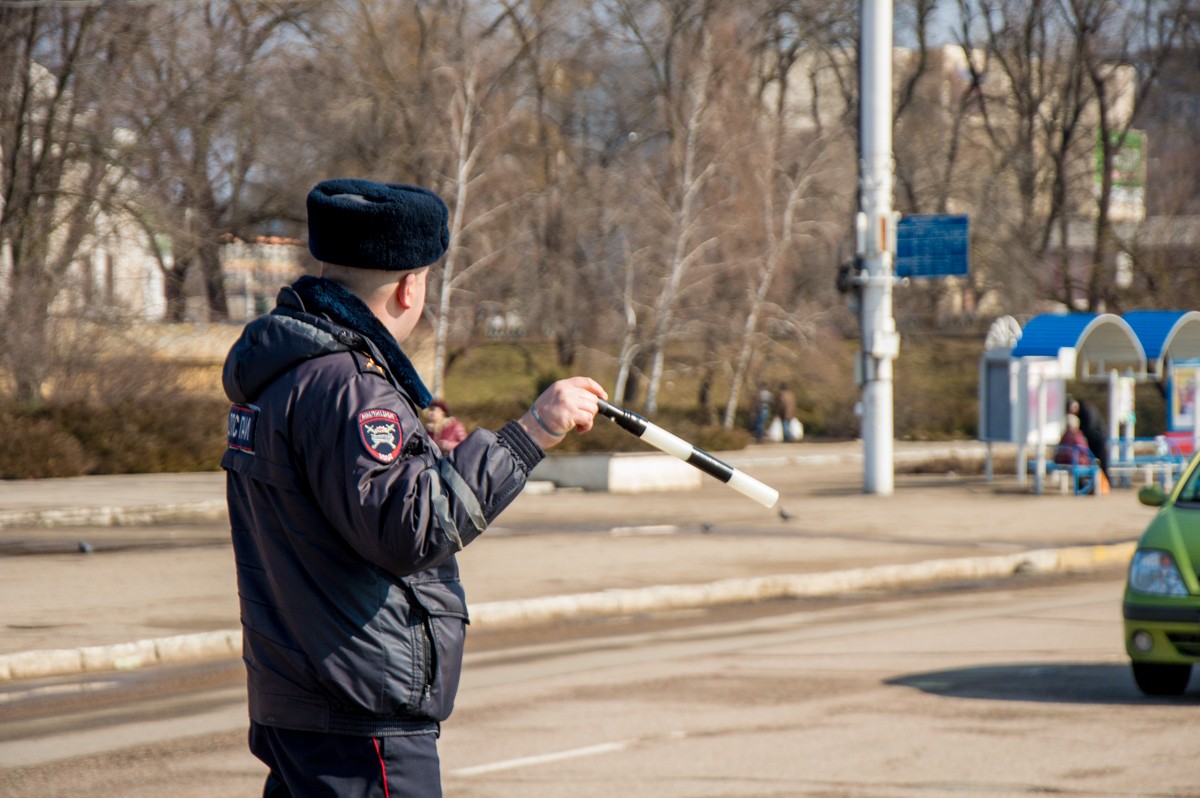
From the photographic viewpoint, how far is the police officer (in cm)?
273

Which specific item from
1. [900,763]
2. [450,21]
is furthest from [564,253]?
[900,763]

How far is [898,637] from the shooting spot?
35.8 feet

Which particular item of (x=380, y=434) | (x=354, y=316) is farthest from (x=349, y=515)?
(x=354, y=316)

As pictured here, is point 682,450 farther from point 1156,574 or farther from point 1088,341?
point 1088,341

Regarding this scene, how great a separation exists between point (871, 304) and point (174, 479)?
1102 cm

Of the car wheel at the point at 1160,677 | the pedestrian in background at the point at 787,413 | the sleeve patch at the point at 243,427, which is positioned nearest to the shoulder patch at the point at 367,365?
the sleeve patch at the point at 243,427

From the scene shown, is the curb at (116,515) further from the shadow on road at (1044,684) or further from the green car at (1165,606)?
the green car at (1165,606)

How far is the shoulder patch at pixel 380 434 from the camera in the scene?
8.89ft

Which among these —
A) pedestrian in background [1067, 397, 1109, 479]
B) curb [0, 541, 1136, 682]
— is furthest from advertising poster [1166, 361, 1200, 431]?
curb [0, 541, 1136, 682]

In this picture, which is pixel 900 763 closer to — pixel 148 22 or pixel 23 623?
pixel 23 623

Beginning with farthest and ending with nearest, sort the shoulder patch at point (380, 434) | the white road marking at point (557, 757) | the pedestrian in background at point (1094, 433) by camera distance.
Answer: the pedestrian in background at point (1094, 433)
the white road marking at point (557, 757)
the shoulder patch at point (380, 434)

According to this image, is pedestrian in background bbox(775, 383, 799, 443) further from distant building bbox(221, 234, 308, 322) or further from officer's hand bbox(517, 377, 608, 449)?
officer's hand bbox(517, 377, 608, 449)

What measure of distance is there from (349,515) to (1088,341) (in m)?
27.1

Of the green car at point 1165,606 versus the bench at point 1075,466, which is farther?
the bench at point 1075,466
